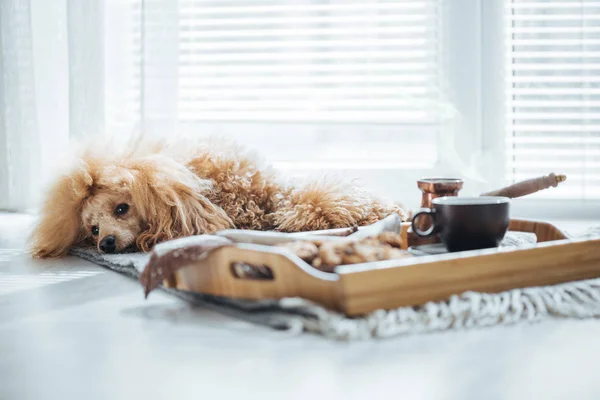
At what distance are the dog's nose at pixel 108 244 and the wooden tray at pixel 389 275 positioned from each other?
0.37 meters

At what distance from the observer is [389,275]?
833mm

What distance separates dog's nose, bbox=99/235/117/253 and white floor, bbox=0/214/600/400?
336mm

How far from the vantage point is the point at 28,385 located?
72 centimetres

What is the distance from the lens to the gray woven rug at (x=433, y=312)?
2.70ft

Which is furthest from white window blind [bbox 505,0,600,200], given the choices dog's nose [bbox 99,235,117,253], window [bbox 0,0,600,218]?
dog's nose [bbox 99,235,117,253]

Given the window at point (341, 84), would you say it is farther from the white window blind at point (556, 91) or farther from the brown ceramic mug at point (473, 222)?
the brown ceramic mug at point (473, 222)

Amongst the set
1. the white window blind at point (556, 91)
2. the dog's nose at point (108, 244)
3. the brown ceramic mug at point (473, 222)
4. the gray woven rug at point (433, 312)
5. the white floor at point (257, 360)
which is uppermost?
the white window blind at point (556, 91)

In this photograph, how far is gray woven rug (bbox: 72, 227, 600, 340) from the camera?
32.4 inches

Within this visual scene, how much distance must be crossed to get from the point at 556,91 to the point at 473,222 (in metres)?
1.07

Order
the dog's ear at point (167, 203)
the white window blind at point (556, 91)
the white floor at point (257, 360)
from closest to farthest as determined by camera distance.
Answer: the white floor at point (257, 360) → the dog's ear at point (167, 203) → the white window blind at point (556, 91)

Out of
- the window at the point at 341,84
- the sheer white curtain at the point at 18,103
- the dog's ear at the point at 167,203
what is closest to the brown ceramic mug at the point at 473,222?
the dog's ear at the point at 167,203

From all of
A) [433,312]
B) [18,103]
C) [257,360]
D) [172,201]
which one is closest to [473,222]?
[433,312]

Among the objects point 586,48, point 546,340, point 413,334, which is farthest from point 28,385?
point 586,48

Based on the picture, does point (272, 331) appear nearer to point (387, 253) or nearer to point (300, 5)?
point (387, 253)
